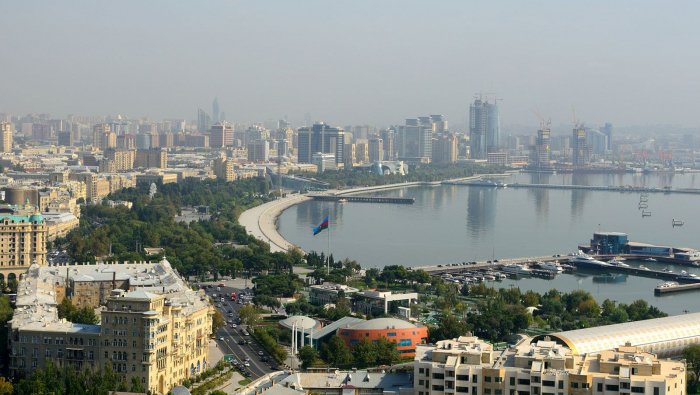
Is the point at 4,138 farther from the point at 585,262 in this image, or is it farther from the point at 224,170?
the point at 585,262

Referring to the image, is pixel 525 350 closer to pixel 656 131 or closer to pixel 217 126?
pixel 217 126

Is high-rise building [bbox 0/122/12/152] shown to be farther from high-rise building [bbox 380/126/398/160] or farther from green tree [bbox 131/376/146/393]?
green tree [bbox 131/376/146/393]

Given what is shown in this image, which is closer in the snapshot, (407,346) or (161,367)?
(161,367)

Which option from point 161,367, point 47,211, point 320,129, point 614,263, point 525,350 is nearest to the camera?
point 525,350

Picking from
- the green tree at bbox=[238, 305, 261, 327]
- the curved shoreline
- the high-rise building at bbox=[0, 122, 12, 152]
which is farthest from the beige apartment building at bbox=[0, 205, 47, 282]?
the high-rise building at bbox=[0, 122, 12, 152]

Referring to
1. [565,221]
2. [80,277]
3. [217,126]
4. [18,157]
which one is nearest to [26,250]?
[80,277]

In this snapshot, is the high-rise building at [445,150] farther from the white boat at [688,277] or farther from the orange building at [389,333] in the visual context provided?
the orange building at [389,333]
